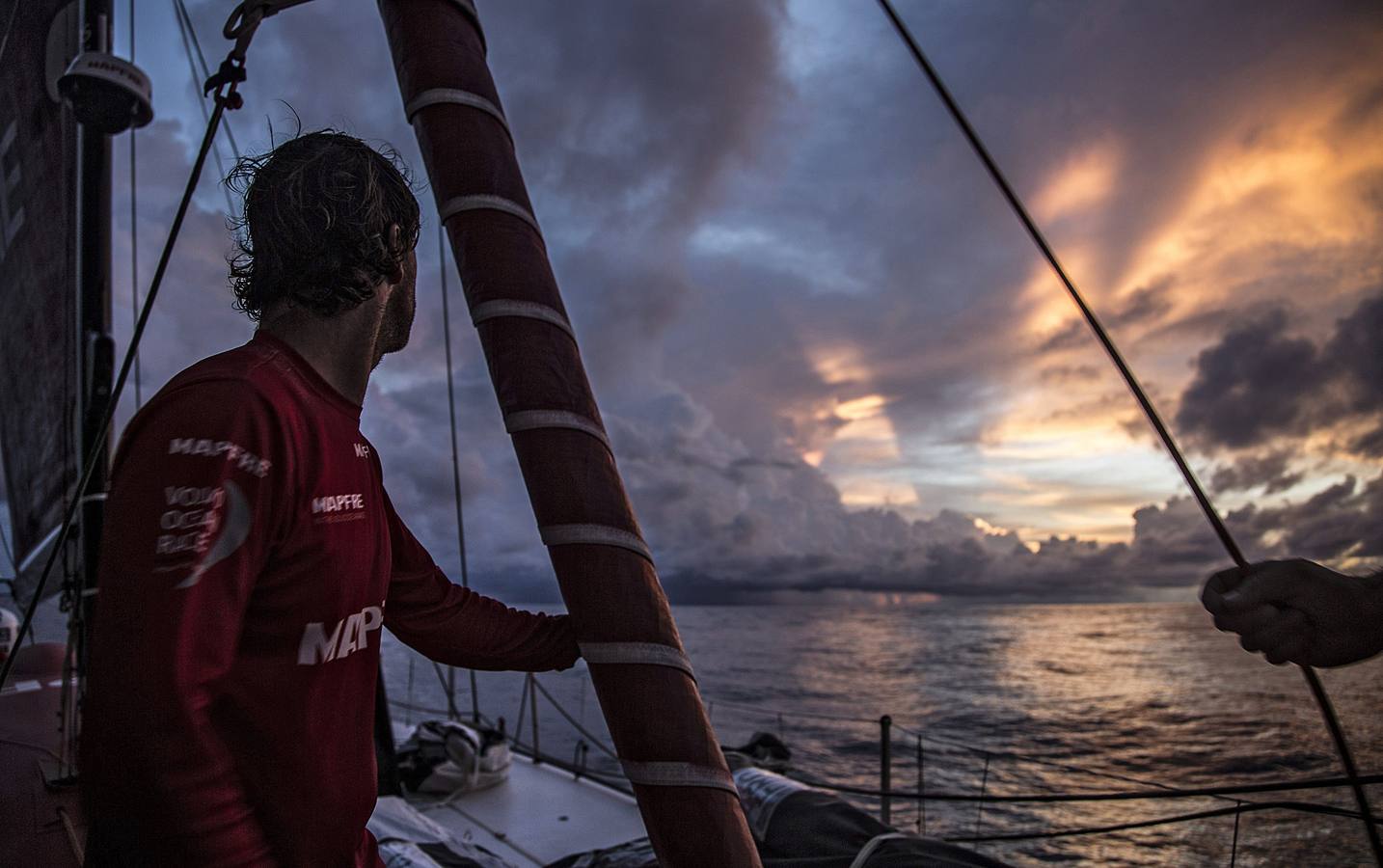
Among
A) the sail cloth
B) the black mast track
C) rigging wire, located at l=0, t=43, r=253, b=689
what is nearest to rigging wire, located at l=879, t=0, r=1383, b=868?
rigging wire, located at l=0, t=43, r=253, b=689

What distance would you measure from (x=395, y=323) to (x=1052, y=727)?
48136 mm

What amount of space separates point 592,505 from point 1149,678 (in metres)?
77.8

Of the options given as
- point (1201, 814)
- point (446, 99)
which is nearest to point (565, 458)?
point (446, 99)

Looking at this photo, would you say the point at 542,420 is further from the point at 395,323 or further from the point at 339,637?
the point at 339,637

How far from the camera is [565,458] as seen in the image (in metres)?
1.63

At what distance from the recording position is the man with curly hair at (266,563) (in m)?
0.93

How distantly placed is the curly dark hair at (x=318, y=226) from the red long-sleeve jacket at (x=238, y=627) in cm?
13

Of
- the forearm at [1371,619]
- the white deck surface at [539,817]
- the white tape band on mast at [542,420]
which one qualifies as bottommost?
the white deck surface at [539,817]

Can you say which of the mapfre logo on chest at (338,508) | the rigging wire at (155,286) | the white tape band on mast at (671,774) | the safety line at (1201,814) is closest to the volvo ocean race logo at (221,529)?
the mapfre logo on chest at (338,508)

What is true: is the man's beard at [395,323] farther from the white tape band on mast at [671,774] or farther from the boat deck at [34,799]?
the boat deck at [34,799]

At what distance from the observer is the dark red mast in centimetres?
154

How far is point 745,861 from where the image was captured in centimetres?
154

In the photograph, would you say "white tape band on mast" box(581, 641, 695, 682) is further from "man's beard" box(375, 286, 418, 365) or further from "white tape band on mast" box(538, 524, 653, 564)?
"man's beard" box(375, 286, 418, 365)

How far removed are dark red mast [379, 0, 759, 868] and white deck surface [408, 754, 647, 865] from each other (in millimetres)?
4414
